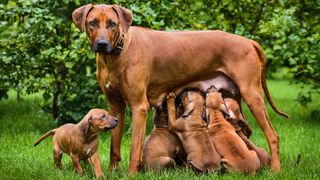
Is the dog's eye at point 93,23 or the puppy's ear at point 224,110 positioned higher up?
the dog's eye at point 93,23

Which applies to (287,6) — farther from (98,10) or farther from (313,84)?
(98,10)

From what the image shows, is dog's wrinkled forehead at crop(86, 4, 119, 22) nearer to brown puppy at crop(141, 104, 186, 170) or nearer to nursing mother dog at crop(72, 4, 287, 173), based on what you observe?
nursing mother dog at crop(72, 4, 287, 173)

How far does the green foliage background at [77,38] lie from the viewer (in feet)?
30.0

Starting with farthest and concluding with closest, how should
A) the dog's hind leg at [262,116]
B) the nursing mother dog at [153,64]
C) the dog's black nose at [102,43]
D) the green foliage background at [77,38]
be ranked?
the green foliage background at [77,38] < the dog's hind leg at [262,116] < the nursing mother dog at [153,64] < the dog's black nose at [102,43]

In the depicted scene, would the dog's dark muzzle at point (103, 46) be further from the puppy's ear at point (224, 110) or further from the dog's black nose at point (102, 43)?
the puppy's ear at point (224, 110)

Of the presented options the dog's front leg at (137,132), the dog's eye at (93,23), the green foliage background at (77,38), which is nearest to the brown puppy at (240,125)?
the dog's front leg at (137,132)

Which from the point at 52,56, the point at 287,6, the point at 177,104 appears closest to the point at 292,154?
the point at 177,104

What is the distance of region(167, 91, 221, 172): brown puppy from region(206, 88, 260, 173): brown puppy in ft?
0.30

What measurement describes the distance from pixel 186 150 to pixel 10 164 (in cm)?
190

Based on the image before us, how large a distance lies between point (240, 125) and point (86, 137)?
1.84m

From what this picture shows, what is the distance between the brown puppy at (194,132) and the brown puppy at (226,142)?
0.30ft

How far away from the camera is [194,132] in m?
6.83

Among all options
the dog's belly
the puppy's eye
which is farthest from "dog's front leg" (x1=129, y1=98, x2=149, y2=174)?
the puppy's eye

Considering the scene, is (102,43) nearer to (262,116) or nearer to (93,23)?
(93,23)
